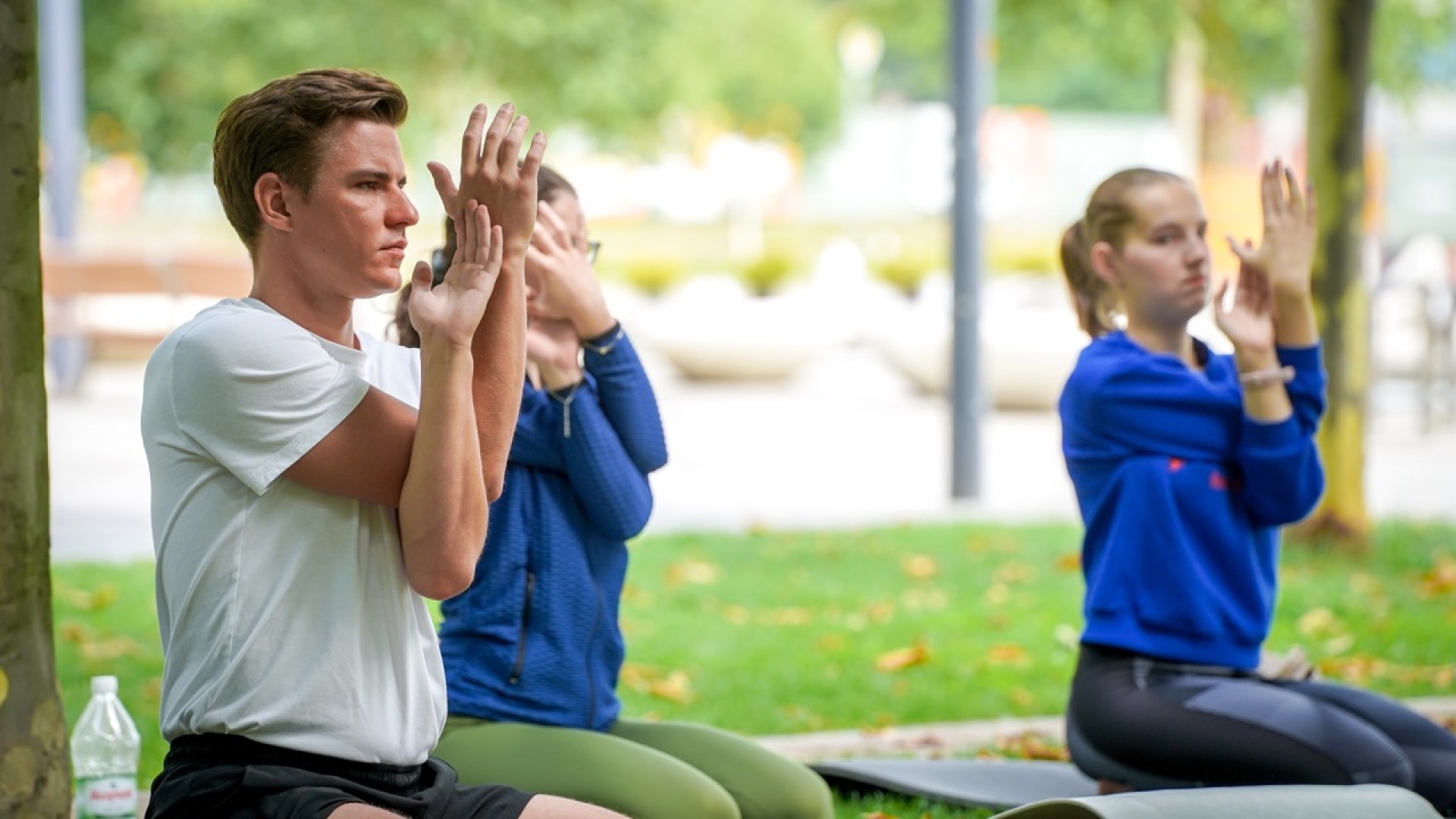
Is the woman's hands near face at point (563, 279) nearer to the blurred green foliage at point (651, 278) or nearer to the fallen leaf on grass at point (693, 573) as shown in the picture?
the fallen leaf on grass at point (693, 573)

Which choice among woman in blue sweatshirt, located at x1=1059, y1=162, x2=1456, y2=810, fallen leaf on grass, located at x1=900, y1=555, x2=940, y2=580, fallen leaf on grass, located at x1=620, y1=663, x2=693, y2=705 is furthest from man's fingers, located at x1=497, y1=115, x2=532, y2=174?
fallen leaf on grass, located at x1=900, y1=555, x2=940, y2=580

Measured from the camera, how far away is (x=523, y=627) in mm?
3877

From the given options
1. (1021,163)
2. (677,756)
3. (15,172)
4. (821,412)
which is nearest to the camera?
(15,172)

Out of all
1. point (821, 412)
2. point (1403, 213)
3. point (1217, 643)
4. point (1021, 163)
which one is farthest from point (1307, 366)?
point (1021, 163)

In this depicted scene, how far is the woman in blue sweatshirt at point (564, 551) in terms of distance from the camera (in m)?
3.82

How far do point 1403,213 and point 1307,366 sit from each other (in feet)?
61.9

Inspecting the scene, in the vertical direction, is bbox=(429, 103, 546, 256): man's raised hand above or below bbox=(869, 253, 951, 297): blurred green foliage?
above

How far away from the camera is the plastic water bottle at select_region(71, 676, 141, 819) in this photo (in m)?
4.11

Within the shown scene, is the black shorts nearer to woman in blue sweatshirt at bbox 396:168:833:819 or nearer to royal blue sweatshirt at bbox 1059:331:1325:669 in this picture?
woman in blue sweatshirt at bbox 396:168:833:819

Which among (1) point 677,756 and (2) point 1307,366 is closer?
(1) point 677,756

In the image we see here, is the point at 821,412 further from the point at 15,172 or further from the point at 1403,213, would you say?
the point at 15,172

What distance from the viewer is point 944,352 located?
1859 centimetres

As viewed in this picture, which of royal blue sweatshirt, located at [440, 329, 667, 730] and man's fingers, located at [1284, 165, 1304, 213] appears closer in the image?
royal blue sweatshirt, located at [440, 329, 667, 730]

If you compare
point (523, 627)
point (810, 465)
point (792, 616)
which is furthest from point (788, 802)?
point (810, 465)
